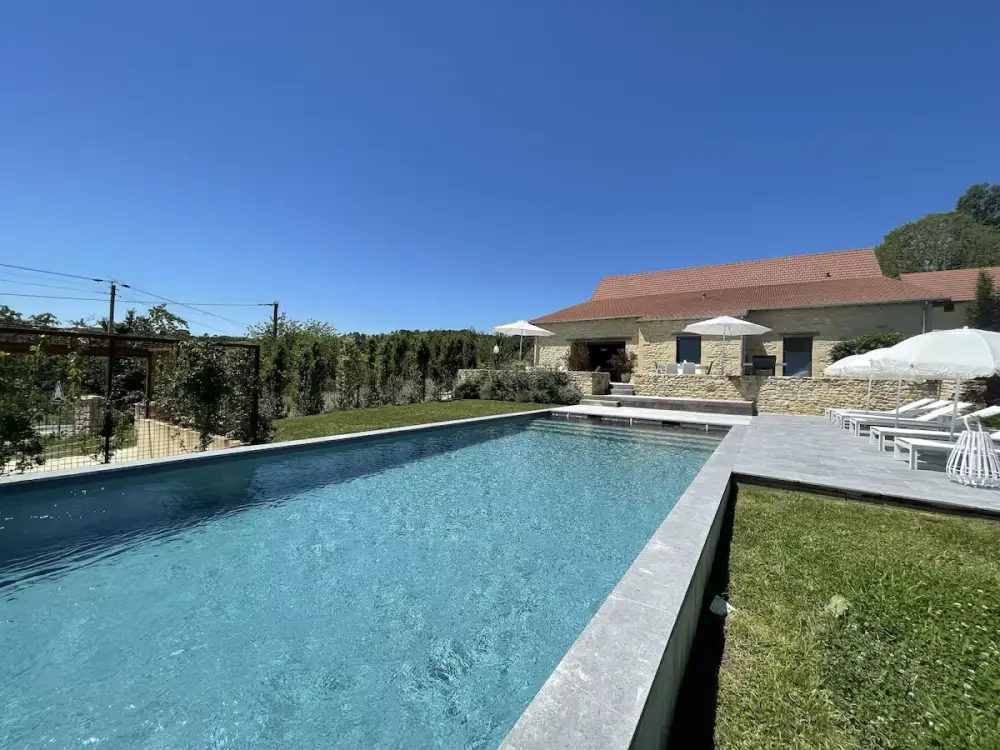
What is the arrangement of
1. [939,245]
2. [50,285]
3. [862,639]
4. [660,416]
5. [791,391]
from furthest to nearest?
1. [939,245]
2. [50,285]
3. [791,391]
4. [660,416]
5. [862,639]

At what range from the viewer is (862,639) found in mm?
2514

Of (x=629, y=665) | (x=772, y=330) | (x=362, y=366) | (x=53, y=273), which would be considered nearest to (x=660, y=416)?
(x=772, y=330)

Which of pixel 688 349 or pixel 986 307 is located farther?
pixel 688 349

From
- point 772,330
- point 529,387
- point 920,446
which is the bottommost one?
point 920,446

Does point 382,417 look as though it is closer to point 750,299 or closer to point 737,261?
point 750,299

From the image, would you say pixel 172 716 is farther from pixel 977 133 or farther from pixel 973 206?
pixel 973 206

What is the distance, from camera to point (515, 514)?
576cm

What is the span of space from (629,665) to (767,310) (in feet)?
63.5

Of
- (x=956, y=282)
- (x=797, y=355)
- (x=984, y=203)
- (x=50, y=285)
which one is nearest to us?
(x=797, y=355)

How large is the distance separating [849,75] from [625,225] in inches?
424

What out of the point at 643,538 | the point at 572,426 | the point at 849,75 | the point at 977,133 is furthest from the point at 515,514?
the point at 977,133

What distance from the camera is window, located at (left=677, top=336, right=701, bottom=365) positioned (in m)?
18.9

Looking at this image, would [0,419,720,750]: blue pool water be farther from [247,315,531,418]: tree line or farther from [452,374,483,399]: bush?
[452,374,483,399]: bush

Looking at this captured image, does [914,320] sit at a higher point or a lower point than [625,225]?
lower
